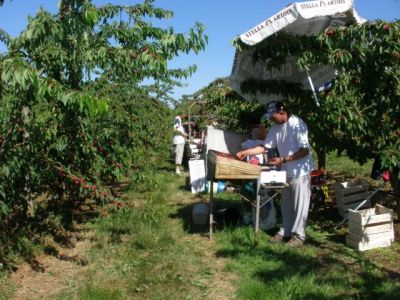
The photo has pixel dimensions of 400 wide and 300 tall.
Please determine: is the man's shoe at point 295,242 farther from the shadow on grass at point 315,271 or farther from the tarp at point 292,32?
the tarp at point 292,32

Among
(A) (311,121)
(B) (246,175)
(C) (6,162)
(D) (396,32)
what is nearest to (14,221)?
(C) (6,162)

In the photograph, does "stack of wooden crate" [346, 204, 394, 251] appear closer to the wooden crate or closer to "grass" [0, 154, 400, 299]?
"grass" [0, 154, 400, 299]

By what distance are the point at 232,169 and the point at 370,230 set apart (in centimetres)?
172

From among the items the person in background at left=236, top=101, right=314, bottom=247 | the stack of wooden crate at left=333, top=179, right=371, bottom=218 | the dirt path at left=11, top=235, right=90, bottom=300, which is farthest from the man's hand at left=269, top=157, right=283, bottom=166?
the dirt path at left=11, top=235, right=90, bottom=300

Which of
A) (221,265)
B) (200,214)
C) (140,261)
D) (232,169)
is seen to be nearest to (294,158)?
(232,169)

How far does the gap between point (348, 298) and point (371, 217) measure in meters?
1.51

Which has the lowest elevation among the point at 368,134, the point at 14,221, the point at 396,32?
the point at 14,221

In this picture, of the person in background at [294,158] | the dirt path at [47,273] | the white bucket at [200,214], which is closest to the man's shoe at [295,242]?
the person in background at [294,158]

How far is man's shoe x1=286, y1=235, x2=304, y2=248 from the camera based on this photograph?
19.4 feet

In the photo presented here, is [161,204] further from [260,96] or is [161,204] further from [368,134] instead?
[368,134]

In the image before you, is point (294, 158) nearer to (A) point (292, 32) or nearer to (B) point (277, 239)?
(B) point (277, 239)

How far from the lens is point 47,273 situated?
544cm

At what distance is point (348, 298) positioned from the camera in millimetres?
4457

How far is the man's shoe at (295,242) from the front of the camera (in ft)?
19.4
